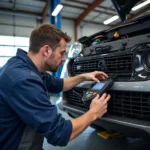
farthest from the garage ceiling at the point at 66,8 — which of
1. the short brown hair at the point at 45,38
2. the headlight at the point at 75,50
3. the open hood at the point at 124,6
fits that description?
the short brown hair at the point at 45,38

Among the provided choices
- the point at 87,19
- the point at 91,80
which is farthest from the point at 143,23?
the point at 87,19

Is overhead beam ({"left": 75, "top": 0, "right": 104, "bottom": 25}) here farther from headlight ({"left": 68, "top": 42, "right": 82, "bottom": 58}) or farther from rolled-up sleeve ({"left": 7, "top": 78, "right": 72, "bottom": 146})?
rolled-up sleeve ({"left": 7, "top": 78, "right": 72, "bottom": 146})

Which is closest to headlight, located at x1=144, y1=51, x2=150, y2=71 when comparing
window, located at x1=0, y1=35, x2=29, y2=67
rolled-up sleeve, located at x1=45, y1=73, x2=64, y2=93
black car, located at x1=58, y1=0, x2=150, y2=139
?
black car, located at x1=58, y1=0, x2=150, y2=139

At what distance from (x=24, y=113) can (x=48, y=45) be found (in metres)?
0.46

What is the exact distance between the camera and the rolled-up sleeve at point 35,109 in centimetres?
92

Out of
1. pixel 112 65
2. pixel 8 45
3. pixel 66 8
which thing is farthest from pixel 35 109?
pixel 66 8

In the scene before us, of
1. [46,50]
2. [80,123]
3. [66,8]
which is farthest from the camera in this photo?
[66,8]

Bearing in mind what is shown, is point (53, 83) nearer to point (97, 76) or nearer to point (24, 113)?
point (97, 76)

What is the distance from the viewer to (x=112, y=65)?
1.39 m

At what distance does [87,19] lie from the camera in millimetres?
12711

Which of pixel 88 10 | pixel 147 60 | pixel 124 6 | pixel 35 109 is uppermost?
pixel 88 10

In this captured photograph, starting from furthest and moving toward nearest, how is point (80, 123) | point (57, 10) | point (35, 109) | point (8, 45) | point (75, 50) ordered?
point (8, 45) < point (57, 10) < point (75, 50) < point (80, 123) < point (35, 109)

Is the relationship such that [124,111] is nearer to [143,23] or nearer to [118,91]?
[118,91]

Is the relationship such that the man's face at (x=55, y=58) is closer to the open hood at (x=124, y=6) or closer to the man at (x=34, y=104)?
the man at (x=34, y=104)
